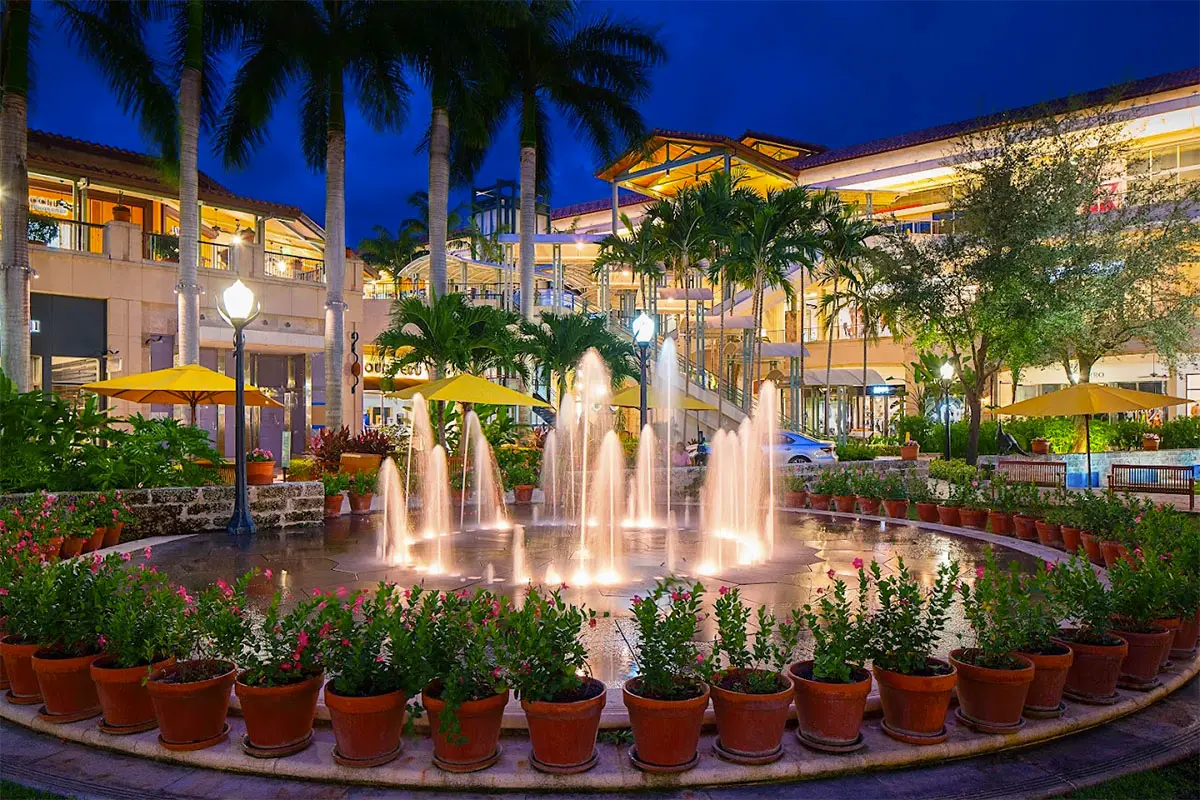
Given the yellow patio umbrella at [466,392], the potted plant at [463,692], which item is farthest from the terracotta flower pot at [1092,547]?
the yellow patio umbrella at [466,392]

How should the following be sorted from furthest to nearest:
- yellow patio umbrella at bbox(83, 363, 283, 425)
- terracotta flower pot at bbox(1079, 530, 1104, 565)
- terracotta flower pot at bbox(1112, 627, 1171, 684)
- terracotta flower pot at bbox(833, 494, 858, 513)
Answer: terracotta flower pot at bbox(833, 494, 858, 513) → yellow patio umbrella at bbox(83, 363, 283, 425) → terracotta flower pot at bbox(1079, 530, 1104, 565) → terracotta flower pot at bbox(1112, 627, 1171, 684)

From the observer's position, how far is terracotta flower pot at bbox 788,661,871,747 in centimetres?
466

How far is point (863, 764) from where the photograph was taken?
15.0 ft

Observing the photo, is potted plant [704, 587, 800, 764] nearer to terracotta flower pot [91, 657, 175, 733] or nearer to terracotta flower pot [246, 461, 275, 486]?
terracotta flower pot [91, 657, 175, 733]

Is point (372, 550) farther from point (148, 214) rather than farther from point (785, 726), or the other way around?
point (148, 214)

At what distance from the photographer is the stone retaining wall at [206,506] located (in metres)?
11.9

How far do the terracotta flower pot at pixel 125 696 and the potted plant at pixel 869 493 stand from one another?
13.0m

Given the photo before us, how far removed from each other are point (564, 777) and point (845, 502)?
12494 mm

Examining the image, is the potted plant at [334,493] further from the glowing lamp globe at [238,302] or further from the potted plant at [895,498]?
Answer: the potted plant at [895,498]

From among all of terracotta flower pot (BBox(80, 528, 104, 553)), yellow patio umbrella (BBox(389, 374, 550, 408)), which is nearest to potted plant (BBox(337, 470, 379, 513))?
yellow patio umbrella (BBox(389, 374, 550, 408))

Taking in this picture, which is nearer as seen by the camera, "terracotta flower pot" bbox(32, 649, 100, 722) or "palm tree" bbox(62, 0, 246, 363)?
"terracotta flower pot" bbox(32, 649, 100, 722)

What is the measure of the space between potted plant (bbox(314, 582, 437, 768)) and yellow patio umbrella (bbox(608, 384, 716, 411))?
45.3ft

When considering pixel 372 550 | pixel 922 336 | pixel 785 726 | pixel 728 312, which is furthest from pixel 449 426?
pixel 728 312

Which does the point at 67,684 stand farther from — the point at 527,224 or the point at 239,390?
the point at 527,224
